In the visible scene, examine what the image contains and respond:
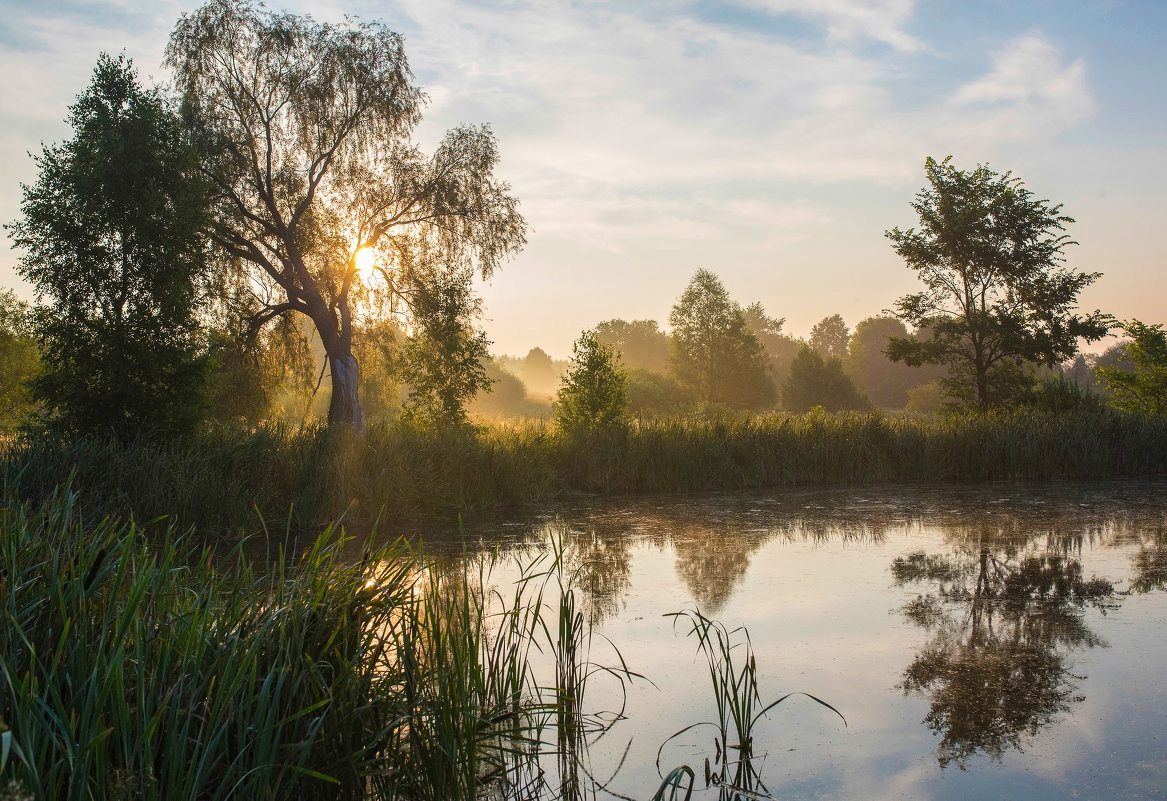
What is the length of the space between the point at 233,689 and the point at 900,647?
4.00 metres

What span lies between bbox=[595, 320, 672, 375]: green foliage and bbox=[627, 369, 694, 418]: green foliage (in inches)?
1809

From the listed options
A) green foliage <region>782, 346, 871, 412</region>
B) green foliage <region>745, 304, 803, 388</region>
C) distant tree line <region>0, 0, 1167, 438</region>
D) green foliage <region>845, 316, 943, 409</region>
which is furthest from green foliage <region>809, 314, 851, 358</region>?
distant tree line <region>0, 0, 1167, 438</region>

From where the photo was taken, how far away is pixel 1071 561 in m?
7.91

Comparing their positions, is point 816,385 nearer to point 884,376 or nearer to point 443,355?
point 884,376

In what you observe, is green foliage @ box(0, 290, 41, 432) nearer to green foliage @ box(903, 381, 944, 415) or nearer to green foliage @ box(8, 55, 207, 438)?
green foliage @ box(8, 55, 207, 438)

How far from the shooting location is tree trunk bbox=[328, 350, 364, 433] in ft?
64.2

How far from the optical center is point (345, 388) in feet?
65.4

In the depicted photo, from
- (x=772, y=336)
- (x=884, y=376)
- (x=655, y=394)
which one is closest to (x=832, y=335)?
(x=772, y=336)

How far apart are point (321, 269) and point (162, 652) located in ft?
61.3

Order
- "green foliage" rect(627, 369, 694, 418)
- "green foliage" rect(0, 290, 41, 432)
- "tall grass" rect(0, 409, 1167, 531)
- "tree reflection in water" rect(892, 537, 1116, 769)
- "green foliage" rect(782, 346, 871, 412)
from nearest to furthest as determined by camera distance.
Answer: "tree reflection in water" rect(892, 537, 1116, 769), "tall grass" rect(0, 409, 1167, 531), "green foliage" rect(0, 290, 41, 432), "green foliage" rect(782, 346, 871, 412), "green foliage" rect(627, 369, 694, 418)

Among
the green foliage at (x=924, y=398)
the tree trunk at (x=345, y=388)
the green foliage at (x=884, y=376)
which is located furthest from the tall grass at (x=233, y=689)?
the green foliage at (x=884, y=376)

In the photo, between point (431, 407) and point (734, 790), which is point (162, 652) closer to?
point (734, 790)

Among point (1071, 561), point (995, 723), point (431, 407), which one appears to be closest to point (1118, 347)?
point (431, 407)

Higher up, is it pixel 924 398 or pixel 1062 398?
pixel 924 398
